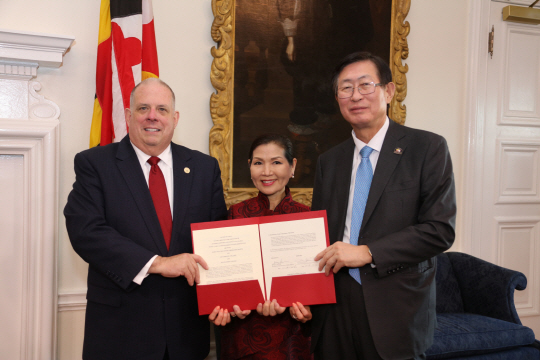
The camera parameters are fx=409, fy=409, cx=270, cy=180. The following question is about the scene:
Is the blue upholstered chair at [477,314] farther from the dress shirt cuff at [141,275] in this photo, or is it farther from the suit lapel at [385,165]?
the dress shirt cuff at [141,275]

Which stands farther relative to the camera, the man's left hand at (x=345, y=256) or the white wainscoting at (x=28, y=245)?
the white wainscoting at (x=28, y=245)

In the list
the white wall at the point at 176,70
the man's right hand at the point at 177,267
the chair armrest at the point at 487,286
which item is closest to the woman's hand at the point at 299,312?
the man's right hand at the point at 177,267

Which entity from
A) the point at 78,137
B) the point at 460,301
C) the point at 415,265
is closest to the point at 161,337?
the point at 415,265

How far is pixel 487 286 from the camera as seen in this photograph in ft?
11.1

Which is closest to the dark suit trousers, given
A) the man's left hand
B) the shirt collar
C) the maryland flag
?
the man's left hand

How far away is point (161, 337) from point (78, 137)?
177 centimetres

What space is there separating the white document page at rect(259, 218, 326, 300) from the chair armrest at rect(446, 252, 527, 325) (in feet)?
7.34

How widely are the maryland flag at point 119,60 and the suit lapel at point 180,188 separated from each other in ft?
2.60

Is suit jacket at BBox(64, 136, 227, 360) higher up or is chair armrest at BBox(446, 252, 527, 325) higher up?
suit jacket at BBox(64, 136, 227, 360)

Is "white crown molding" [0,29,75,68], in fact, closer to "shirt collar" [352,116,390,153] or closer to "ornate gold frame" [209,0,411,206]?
"ornate gold frame" [209,0,411,206]

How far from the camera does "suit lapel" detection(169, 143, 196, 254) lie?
1935mm

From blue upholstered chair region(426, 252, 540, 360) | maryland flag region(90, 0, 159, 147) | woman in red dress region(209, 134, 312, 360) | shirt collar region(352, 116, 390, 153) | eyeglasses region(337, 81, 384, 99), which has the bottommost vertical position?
blue upholstered chair region(426, 252, 540, 360)

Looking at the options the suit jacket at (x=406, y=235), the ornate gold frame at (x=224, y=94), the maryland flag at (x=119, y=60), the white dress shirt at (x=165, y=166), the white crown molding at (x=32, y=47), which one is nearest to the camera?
the suit jacket at (x=406, y=235)

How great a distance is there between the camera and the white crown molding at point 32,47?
260 centimetres
